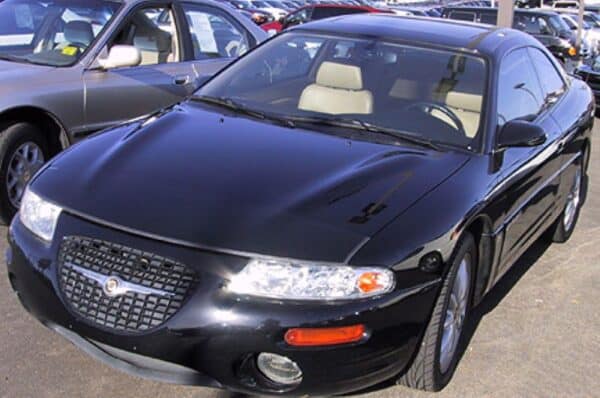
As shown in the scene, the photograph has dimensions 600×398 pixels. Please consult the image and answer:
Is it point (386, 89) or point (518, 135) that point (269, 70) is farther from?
point (518, 135)

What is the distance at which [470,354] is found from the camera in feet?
12.0

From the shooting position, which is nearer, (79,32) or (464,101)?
(464,101)

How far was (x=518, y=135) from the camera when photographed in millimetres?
3652

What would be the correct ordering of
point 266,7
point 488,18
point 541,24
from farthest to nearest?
1. point 266,7
2. point 541,24
3. point 488,18

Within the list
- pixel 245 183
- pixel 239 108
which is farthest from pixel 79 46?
pixel 245 183

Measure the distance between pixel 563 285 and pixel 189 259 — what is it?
2915 millimetres

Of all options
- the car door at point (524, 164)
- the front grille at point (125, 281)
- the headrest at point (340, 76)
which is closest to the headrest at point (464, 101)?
the car door at point (524, 164)

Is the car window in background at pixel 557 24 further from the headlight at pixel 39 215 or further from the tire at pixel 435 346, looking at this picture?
the headlight at pixel 39 215

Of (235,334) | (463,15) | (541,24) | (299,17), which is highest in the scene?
(235,334)

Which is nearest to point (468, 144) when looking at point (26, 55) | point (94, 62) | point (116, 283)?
point (116, 283)

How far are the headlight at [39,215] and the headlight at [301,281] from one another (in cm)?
85

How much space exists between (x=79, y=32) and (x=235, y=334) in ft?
12.2

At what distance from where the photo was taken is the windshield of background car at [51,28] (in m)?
5.47

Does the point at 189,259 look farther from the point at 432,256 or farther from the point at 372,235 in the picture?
the point at 432,256
